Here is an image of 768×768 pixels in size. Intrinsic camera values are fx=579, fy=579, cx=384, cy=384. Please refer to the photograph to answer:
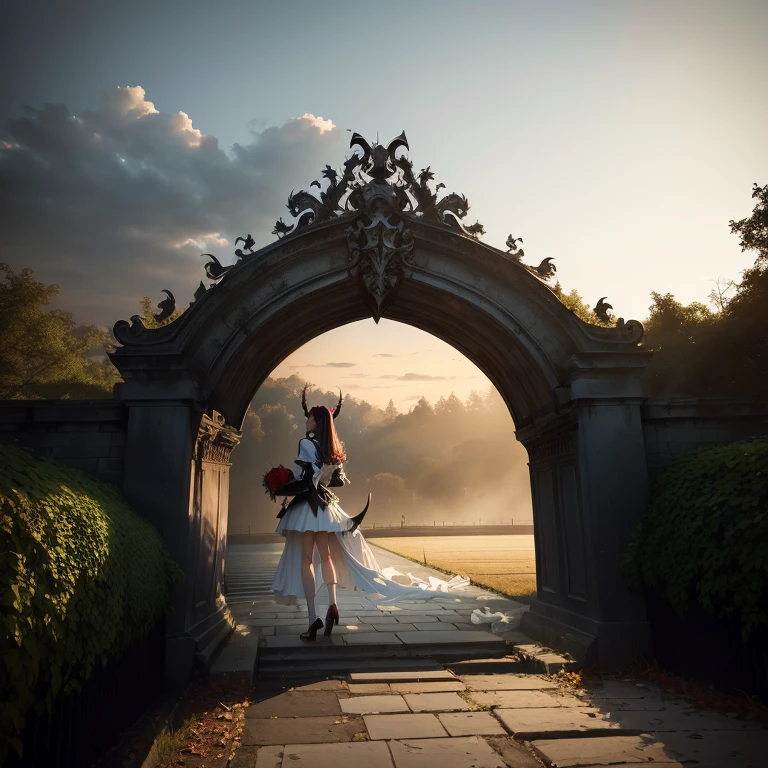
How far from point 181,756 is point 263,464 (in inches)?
2042

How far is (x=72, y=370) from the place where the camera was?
27.1 metres

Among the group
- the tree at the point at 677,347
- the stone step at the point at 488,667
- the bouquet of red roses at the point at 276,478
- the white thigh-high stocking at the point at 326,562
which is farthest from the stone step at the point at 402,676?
the tree at the point at 677,347

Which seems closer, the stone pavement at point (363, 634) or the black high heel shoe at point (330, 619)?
the stone pavement at point (363, 634)

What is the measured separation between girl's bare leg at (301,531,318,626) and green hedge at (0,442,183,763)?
7.43 ft

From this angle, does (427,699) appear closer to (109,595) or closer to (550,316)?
(109,595)

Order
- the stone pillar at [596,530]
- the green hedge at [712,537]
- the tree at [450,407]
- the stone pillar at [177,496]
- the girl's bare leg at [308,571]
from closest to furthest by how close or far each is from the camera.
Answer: the green hedge at [712,537] < the stone pillar at [177,496] < the stone pillar at [596,530] < the girl's bare leg at [308,571] < the tree at [450,407]

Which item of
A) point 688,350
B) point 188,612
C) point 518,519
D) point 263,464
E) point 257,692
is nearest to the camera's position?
point 257,692

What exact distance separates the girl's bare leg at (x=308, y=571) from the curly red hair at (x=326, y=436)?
0.93 metres

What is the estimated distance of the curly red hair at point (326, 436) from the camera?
707 cm

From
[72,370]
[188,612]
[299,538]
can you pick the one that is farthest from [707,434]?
[72,370]

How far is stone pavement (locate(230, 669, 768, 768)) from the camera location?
12.1 ft

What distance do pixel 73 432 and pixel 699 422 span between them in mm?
7014

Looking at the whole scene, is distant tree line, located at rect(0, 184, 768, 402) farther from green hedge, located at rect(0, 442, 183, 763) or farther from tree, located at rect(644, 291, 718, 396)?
green hedge, located at rect(0, 442, 183, 763)

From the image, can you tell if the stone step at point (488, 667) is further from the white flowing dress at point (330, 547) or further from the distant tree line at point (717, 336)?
the distant tree line at point (717, 336)
